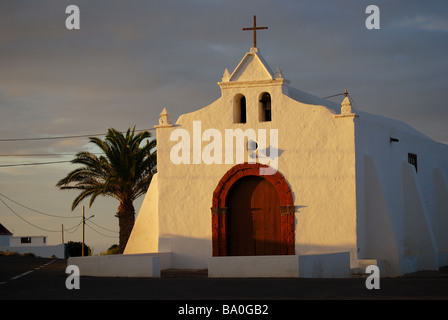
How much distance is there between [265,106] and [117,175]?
987cm

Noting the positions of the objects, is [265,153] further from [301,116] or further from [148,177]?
[148,177]

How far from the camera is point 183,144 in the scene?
23.8 m

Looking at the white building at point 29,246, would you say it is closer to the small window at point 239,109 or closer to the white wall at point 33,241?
the white wall at point 33,241

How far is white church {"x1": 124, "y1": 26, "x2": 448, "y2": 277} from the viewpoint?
71.9 ft

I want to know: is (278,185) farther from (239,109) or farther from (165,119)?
(165,119)

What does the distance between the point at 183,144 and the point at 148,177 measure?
828cm

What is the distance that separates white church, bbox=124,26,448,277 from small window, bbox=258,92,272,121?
1.4 inches

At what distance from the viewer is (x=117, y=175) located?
3100cm

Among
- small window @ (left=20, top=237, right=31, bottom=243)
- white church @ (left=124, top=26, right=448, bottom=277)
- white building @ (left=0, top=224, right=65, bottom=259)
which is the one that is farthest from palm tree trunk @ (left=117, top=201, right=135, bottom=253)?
small window @ (left=20, top=237, right=31, bottom=243)

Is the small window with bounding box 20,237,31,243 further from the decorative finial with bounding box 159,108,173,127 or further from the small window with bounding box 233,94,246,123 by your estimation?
the small window with bounding box 233,94,246,123

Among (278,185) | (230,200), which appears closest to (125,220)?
(230,200)

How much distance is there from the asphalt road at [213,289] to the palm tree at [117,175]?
13.3 meters

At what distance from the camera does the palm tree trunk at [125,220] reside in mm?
31373
